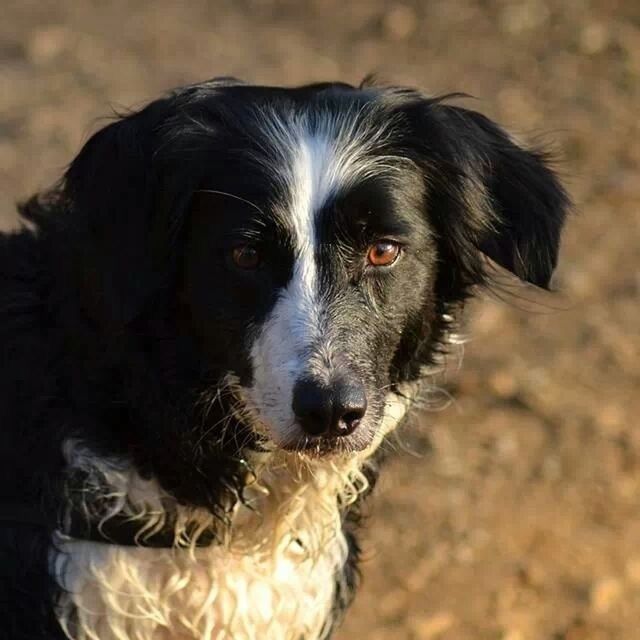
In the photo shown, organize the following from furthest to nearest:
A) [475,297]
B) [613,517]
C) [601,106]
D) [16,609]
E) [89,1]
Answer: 1. [89,1]
2. [601,106]
3. [613,517]
4. [475,297]
5. [16,609]

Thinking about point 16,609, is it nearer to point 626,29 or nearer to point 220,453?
point 220,453

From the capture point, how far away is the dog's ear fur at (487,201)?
326cm

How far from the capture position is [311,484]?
134 inches

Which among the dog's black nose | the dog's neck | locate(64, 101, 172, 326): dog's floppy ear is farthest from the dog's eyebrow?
the dog's neck

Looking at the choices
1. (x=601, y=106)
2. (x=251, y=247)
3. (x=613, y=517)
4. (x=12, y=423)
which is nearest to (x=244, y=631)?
(x=12, y=423)

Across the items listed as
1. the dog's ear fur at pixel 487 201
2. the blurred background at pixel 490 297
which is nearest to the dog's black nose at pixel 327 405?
the dog's ear fur at pixel 487 201

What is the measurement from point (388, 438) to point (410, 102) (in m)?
0.84

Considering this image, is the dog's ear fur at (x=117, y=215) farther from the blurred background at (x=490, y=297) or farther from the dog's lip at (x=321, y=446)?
the blurred background at (x=490, y=297)

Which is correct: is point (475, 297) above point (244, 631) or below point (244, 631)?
above

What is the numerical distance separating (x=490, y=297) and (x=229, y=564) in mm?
2138

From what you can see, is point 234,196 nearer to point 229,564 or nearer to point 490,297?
point 229,564

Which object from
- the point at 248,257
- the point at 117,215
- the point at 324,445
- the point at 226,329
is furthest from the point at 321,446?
the point at 117,215

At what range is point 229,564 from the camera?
3361 mm

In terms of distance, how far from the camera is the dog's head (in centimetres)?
297
